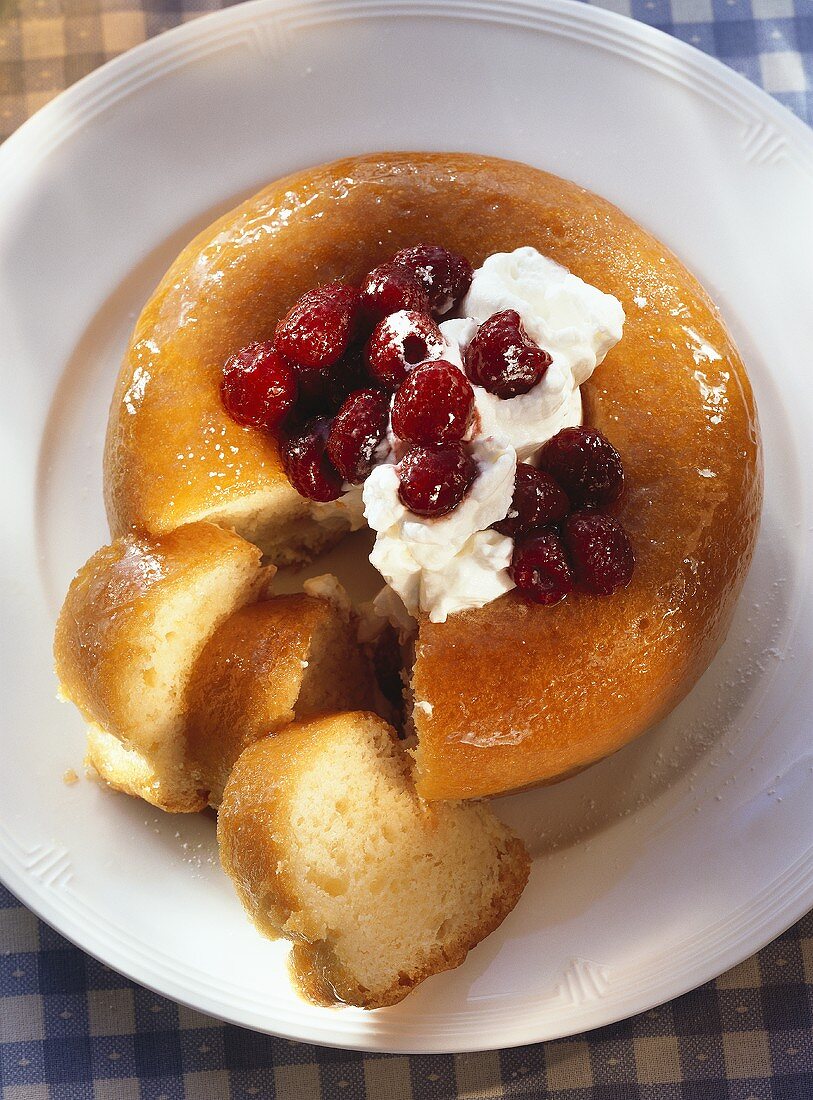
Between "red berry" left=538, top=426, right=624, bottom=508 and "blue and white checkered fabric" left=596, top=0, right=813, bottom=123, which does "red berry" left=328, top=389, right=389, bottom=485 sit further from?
"blue and white checkered fabric" left=596, top=0, right=813, bottom=123

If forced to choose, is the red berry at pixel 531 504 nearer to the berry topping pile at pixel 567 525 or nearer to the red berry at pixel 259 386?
the berry topping pile at pixel 567 525

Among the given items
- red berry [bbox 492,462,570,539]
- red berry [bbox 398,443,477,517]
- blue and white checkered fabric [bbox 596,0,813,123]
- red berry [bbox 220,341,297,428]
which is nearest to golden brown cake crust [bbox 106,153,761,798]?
red berry [bbox 220,341,297,428]

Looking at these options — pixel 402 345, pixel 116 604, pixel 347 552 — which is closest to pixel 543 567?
pixel 402 345

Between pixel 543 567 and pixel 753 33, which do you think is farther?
pixel 753 33

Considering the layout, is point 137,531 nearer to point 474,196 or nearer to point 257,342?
point 257,342

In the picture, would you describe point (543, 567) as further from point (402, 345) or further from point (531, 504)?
point (402, 345)

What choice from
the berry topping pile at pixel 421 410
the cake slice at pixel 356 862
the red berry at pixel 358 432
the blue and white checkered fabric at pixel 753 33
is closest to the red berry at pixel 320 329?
the berry topping pile at pixel 421 410
